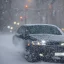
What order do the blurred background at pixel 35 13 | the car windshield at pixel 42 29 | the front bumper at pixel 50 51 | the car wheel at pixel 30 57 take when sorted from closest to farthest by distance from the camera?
the front bumper at pixel 50 51 → the car wheel at pixel 30 57 → the car windshield at pixel 42 29 → the blurred background at pixel 35 13

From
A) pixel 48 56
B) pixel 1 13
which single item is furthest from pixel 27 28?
pixel 1 13

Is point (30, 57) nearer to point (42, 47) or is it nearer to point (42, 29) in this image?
point (42, 47)

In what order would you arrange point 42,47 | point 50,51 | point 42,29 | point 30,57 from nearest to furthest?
point 50,51 < point 42,47 < point 30,57 < point 42,29

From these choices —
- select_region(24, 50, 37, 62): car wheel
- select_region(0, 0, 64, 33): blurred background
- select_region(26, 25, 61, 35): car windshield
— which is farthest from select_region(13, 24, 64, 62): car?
select_region(0, 0, 64, 33): blurred background

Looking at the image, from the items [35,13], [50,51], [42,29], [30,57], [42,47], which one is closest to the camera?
[50,51]

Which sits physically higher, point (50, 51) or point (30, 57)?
point (50, 51)

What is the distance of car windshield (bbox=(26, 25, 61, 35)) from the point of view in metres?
11.5

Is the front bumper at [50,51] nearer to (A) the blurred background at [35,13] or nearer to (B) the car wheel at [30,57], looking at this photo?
(B) the car wheel at [30,57]

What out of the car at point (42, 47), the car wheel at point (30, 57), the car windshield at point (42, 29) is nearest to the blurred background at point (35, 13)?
the car windshield at point (42, 29)

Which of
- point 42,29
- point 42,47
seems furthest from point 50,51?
point 42,29

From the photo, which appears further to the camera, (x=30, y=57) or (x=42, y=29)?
(x=42, y=29)

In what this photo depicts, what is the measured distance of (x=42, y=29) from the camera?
1165 centimetres

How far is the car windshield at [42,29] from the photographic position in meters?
11.5

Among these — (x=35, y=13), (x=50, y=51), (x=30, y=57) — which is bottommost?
(x=35, y=13)
